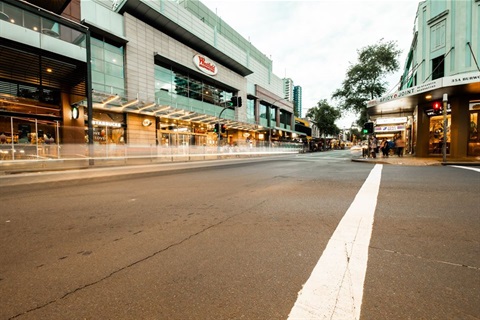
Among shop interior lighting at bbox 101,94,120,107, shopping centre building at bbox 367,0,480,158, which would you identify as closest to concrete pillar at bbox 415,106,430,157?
shopping centre building at bbox 367,0,480,158

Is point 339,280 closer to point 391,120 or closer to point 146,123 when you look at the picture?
point 146,123

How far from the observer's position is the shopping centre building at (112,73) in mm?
12445

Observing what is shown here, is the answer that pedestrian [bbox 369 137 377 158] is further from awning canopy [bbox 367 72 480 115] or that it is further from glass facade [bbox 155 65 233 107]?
glass facade [bbox 155 65 233 107]

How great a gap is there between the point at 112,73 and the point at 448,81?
24.2 metres

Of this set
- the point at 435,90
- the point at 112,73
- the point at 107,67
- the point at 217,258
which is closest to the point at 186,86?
the point at 112,73

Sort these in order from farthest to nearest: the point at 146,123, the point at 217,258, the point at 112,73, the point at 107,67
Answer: the point at 146,123 < the point at 112,73 < the point at 107,67 < the point at 217,258

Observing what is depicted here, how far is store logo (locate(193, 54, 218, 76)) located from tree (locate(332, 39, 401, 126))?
15.9 meters

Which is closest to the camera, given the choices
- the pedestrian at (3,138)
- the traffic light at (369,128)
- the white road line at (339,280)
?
the white road line at (339,280)

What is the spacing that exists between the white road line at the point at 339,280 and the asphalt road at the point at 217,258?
0.21ft

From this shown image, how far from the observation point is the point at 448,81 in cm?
1334

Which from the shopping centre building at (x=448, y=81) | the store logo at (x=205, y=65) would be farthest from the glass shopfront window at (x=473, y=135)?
the store logo at (x=205, y=65)

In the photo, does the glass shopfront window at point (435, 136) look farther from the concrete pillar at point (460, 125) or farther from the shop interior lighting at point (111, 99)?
the shop interior lighting at point (111, 99)

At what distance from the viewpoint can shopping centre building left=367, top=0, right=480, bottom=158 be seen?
48.4 ft

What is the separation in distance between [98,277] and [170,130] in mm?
23203
